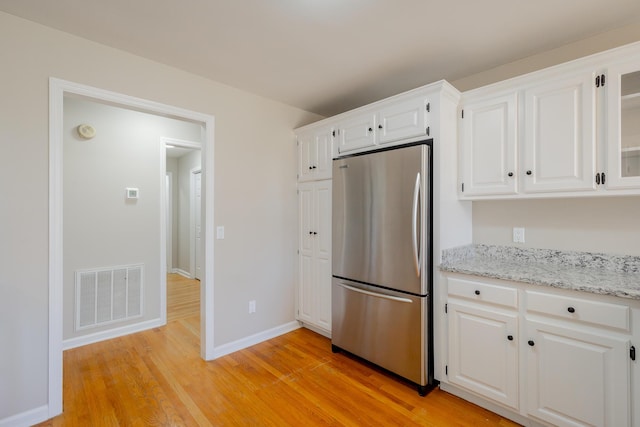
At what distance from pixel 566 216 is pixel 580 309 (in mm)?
765

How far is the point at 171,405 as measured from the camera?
195 centimetres

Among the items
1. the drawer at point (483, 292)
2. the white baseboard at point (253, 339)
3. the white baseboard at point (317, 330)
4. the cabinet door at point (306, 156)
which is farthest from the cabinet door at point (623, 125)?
the white baseboard at point (253, 339)

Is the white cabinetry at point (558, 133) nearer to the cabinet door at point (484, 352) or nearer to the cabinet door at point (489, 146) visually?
the cabinet door at point (489, 146)

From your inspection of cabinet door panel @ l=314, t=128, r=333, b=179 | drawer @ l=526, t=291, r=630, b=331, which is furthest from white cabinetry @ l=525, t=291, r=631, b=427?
cabinet door panel @ l=314, t=128, r=333, b=179

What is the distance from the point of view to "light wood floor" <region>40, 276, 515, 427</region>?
182cm

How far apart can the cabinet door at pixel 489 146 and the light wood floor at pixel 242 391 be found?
4.94ft

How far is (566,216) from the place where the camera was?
6.59ft

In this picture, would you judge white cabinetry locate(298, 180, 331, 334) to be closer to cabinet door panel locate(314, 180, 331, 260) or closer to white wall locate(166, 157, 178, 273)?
cabinet door panel locate(314, 180, 331, 260)

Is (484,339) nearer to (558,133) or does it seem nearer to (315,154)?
(558,133)

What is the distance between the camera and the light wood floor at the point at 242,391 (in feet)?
5.96

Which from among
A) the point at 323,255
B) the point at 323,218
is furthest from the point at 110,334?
the point at 323,218

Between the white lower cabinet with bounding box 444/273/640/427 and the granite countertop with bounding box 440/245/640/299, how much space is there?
0.06 m

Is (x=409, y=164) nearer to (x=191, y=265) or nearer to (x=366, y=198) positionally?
(x=366, y=198)

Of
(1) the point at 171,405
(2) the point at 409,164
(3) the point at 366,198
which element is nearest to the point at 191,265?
(1) the point at 171,405
